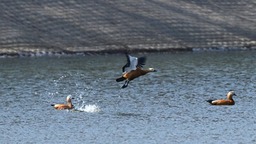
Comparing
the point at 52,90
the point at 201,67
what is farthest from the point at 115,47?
the point at 52,90

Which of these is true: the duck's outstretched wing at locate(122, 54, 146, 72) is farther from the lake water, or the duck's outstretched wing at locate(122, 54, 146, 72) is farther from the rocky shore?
the rocky shore

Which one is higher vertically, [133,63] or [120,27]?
[133,63]

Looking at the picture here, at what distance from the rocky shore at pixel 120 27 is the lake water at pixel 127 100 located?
270 cm

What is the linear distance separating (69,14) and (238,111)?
3144 centimetres

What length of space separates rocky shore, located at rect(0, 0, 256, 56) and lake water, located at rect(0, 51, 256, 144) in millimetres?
2704

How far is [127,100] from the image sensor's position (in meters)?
49.8

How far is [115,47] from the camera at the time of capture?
236 feet

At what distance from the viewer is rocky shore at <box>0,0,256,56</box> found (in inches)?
2825

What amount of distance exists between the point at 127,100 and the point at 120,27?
25066 millimetres

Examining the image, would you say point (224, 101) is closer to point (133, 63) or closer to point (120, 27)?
point (133, 63)

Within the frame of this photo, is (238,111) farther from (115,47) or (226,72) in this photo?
(115,47)

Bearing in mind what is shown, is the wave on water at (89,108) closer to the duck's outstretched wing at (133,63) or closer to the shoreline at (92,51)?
the duck's outstretched wing at (133,63)

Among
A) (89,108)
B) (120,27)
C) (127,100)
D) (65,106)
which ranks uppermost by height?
(65,106)

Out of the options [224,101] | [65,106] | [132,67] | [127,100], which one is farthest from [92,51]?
[132,67]
